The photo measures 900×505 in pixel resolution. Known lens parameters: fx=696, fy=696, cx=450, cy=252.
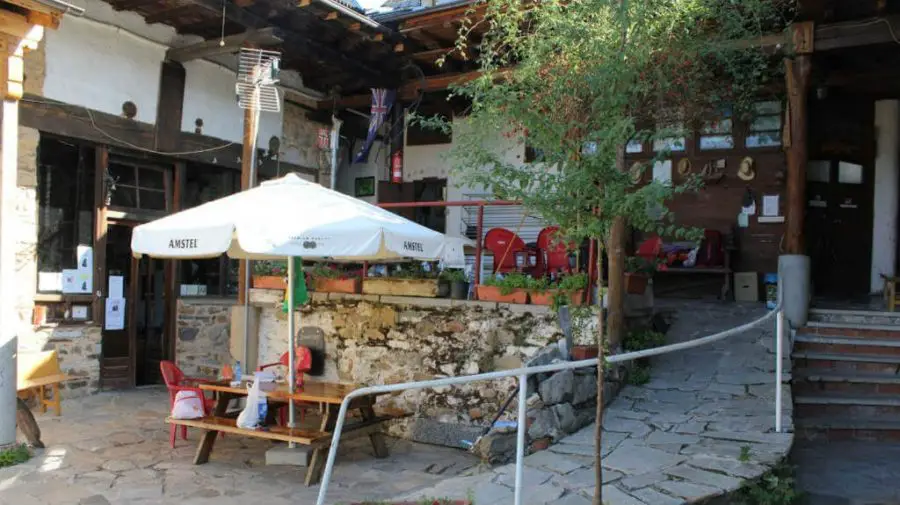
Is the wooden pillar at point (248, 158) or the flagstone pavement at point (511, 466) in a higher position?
the wooden pillar at point (248, 158)

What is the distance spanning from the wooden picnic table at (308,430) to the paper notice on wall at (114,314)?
3.74 metres

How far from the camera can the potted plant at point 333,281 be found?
26.0ft

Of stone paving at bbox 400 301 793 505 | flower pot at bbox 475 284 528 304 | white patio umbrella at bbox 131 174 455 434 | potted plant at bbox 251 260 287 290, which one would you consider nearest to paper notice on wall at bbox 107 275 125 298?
potted plant at bbox 251 260 287 290

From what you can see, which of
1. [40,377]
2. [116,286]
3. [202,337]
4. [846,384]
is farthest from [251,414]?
[846,384]

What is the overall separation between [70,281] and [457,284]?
4.97 m

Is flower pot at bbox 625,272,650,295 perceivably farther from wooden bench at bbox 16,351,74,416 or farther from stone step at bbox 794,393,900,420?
wooden bench at bbox 16,351,74,416

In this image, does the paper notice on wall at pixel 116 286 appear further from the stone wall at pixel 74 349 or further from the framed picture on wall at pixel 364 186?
the framed picture on wall at pixel 364 186

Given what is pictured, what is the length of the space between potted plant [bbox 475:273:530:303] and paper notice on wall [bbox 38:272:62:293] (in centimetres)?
528

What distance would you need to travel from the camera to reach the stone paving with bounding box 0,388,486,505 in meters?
4.92

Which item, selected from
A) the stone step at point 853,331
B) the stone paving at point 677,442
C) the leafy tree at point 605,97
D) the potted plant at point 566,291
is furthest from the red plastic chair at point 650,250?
the stone step at point 853,331

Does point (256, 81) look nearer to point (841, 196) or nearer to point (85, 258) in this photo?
point (85, 258)

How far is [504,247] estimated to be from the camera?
7395 mm

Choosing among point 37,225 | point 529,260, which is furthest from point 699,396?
point 37,225

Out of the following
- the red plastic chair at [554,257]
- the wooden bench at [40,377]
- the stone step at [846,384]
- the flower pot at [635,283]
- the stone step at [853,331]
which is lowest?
the wooden bench at [40,377]
